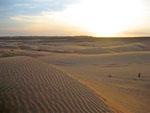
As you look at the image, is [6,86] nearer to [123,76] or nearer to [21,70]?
[21,70]

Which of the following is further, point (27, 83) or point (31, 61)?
point (31, 61)

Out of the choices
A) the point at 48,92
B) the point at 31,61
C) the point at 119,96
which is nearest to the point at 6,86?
the point at 48,92

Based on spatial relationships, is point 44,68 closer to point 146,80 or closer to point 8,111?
point 8,111

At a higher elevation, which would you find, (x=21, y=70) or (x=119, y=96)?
(x=21, y=70)

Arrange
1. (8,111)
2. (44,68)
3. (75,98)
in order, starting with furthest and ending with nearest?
(44,68) < (75,98) < (8,111)

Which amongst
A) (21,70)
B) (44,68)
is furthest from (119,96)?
(21,70)

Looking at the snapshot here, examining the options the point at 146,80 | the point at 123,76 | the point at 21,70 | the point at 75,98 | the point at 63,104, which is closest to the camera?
the point at 63,104
